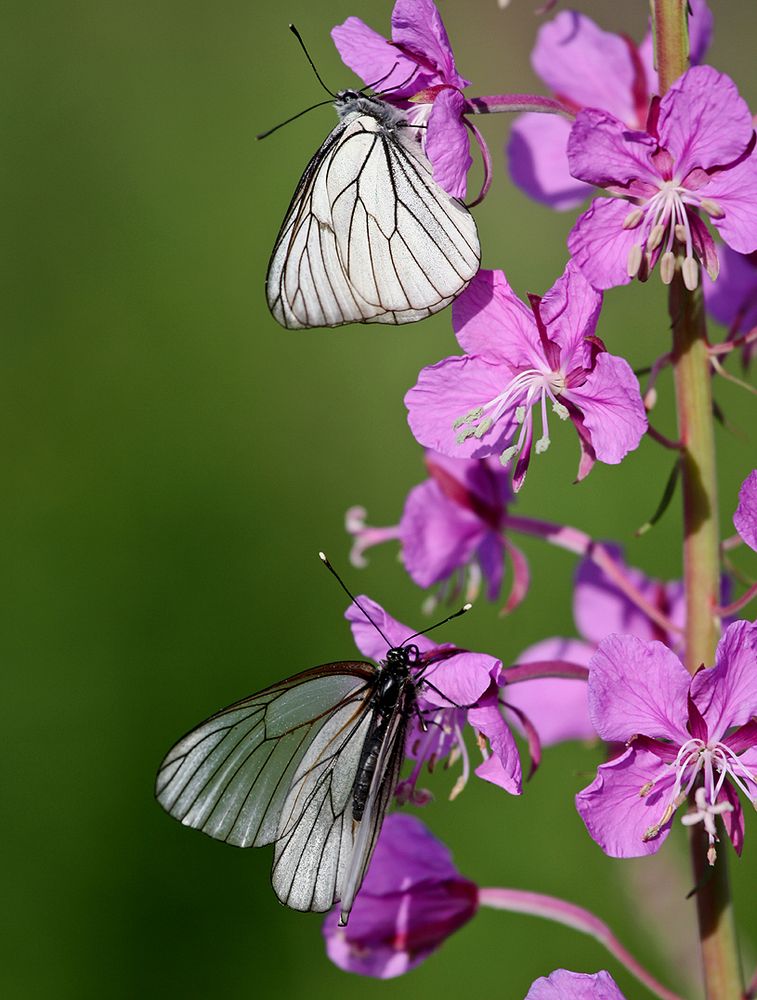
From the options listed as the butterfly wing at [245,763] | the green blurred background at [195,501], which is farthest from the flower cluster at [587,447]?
the green blurred background at [195,501]

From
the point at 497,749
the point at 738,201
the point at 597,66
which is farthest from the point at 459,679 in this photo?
the point at 597,66

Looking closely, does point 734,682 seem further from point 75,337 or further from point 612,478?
point 75,337

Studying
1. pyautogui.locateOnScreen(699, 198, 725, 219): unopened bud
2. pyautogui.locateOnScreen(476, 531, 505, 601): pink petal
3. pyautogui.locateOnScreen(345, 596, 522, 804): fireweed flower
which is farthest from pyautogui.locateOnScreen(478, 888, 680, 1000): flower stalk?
pyautogui.locateOnScreen(699, 198, 725, 219): unopened bud

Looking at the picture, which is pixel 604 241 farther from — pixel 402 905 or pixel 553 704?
pixel 402 905

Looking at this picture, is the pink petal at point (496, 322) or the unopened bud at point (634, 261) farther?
the pink petal at point (496, 322)

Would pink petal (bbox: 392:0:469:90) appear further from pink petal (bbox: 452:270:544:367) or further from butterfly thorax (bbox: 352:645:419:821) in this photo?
butterfly thorax (bbox: 352:645:419:821)

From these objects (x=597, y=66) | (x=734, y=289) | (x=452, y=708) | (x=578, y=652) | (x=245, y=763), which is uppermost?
(x=597, y=66)

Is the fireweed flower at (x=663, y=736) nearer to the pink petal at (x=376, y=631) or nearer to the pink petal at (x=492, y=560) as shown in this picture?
the pink petal at (x=376, y=631)
